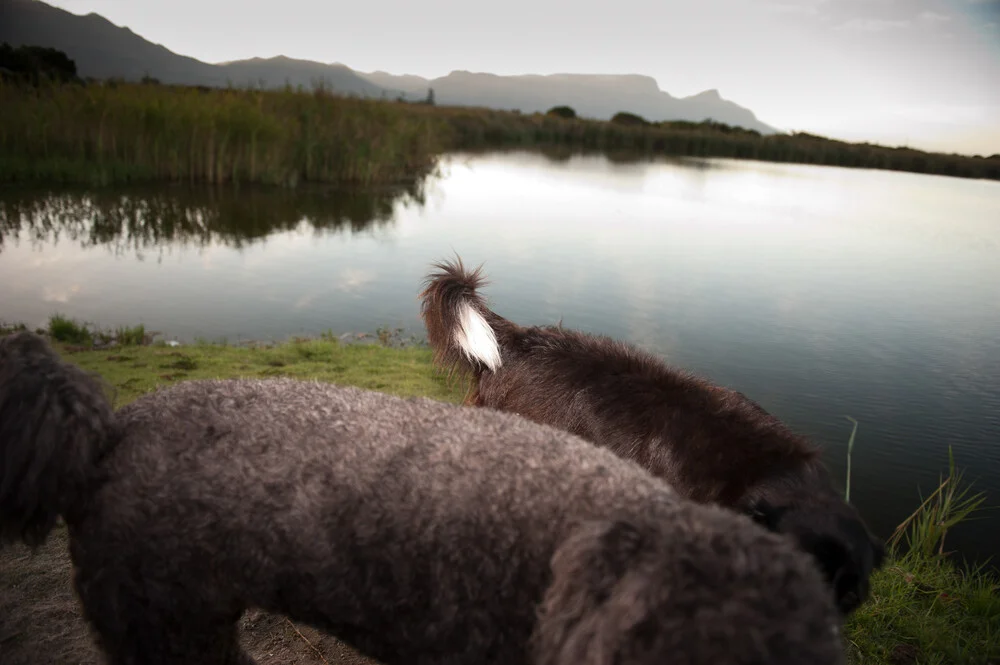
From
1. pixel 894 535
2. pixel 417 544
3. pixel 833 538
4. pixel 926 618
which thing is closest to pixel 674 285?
pixel 894 535

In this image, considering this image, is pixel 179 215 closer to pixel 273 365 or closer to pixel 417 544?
pixel 273 365

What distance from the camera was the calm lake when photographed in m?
5.86

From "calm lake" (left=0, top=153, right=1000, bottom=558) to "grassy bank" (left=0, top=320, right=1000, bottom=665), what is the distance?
2.00ft

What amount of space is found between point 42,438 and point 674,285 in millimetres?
8386

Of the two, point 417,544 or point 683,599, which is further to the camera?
point 417,544

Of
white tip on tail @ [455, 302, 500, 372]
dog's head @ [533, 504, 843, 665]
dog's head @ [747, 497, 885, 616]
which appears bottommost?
dog's head @ [747, 497, 885, 616]

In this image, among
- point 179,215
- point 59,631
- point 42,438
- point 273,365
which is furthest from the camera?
point 179,215

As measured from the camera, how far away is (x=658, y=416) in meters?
2.55

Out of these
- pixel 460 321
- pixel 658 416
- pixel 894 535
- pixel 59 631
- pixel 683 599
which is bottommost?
pixel 894 535

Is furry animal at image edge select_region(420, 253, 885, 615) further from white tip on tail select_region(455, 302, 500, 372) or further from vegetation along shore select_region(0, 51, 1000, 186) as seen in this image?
vegetation along shore select_region(0, 51, 1000, 186)

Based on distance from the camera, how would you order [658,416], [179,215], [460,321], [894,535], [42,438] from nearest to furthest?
[42,438]
[658,416]
[460,321]
[894,535]
[179,215]

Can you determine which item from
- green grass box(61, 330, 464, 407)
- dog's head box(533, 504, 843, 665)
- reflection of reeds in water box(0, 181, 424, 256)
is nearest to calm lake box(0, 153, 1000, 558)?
reflection of reeds in water box(0, 181, 424, 256)

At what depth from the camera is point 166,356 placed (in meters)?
5.50

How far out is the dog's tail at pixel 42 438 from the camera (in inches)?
52.1
